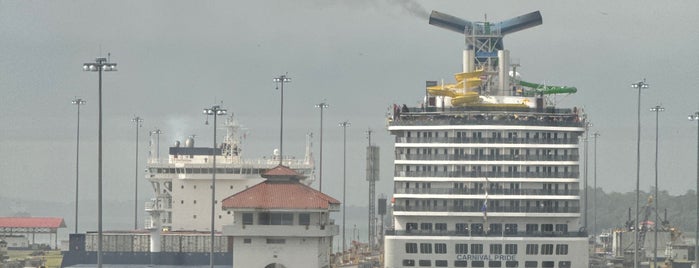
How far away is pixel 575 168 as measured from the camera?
417 ft

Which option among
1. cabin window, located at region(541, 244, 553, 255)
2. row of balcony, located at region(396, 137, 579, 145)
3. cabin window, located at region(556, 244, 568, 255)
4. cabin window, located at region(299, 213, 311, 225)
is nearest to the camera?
cabin window, located at region(299, 213, 311, 225)

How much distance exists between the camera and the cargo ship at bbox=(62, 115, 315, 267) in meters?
131

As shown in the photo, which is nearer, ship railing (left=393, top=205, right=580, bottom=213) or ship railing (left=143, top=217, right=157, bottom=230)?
ship railing (left=393, top=205, right=580, bottom=213)

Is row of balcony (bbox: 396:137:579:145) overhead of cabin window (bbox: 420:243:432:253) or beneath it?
overhead

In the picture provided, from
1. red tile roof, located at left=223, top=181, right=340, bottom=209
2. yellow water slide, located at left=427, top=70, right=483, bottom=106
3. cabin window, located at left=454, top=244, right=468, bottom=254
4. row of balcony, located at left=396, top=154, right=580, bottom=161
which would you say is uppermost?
yellow water slide, located at left=427, top=70, right=483, bottom=106

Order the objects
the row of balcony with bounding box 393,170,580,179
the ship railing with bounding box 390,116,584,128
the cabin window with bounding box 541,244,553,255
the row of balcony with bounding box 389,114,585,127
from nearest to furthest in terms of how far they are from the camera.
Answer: the cabin window with bounding box 541,244,553,255, the row of balcony with bounding box 393,170,580,179, the ship railing with bounding box 390,116,584,128, the row of balcony with bounding box 389,114,585,127

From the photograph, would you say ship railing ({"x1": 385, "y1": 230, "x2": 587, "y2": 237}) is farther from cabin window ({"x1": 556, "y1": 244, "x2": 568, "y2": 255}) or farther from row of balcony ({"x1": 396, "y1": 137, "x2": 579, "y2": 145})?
row of balcony ({"x1": 396, "y1": 137, "x2": 579, "y2": 145})

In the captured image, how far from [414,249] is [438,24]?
23772 mm

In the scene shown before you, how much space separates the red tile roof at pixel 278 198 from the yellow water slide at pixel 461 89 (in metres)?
21.3

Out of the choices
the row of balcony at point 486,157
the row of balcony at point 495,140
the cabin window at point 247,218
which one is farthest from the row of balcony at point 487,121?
the cabin window at point 247,218

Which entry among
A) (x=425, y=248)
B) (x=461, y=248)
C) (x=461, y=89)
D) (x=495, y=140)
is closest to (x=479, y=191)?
(x=495, y=140)

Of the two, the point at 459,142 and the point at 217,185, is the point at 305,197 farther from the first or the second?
the point at 217,185

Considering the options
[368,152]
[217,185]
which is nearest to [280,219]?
[217,185]

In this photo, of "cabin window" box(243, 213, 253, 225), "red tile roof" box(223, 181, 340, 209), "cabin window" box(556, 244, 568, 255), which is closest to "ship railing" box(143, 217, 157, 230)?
"red tile roof" box(223, 181, 340, 209)
